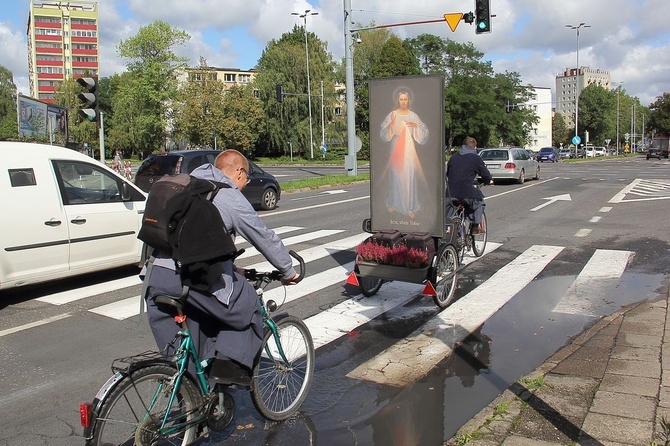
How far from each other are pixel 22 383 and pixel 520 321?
4.66 meters

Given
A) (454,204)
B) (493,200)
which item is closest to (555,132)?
(493,200)

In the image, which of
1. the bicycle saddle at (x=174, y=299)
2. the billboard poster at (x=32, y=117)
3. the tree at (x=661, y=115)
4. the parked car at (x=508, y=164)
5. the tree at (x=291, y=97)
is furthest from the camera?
the tree at (x=661, y=115)

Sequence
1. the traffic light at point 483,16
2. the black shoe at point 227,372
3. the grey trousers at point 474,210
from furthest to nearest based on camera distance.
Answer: the traffic light at point 483,16 < the grey trousers at point 474,210 < the black shoe at point 227,372

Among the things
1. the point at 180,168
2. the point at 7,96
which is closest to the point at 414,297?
the point at 180,168

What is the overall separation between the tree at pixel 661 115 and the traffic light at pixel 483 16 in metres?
95.2

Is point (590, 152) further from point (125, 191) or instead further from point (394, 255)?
point (125, 191)

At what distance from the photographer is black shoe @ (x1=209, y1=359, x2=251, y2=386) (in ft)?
10.9

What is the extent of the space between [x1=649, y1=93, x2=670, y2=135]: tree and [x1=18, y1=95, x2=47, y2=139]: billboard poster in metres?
101

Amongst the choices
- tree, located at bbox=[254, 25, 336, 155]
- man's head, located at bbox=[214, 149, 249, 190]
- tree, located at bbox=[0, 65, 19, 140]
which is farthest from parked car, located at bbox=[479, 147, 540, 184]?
tree, located at bbox=[0, 65, 19, 140]

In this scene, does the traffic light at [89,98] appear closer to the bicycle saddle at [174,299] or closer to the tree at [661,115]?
the bicycle saddle at [174,299]

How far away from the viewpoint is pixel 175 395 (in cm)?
315

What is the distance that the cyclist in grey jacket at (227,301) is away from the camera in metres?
3.16

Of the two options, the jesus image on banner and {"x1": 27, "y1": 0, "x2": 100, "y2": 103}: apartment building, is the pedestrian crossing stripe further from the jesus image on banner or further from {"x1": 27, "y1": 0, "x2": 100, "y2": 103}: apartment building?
{"x1": 27, "y1": 0, "x2": 100, "y2": 103}: apartment building

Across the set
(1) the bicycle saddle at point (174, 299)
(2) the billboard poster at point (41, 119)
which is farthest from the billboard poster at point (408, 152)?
(2) the billboard poster at point (41, 119)
